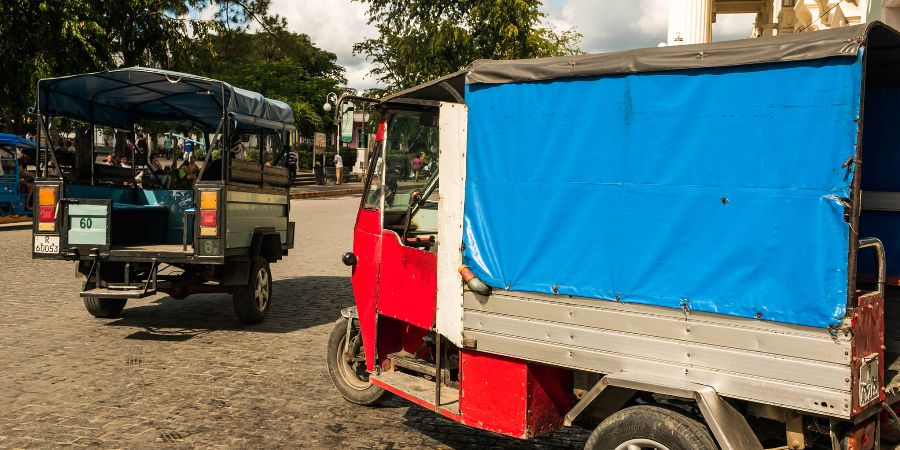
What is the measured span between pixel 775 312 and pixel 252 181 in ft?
A: 21.7

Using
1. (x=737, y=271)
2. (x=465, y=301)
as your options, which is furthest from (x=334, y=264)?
(x=737, y=271)

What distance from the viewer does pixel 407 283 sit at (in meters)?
5.16

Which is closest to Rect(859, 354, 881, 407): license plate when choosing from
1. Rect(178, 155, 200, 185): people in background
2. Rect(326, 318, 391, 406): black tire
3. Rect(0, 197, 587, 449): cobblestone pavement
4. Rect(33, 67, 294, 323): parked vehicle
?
Rect(0, 197, 587, 449): cobblestone pavement

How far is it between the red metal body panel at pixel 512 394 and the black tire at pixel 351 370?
1520mm

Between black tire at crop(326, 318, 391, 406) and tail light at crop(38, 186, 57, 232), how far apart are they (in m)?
3.90

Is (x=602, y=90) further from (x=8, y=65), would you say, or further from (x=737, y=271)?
(x=8, y=65)

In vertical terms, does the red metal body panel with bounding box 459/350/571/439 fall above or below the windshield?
below

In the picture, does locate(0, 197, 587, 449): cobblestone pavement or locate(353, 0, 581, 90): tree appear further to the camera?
locate(353, 0, 581, 90): tree

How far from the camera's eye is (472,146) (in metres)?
4.48

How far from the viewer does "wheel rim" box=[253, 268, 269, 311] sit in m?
8.98

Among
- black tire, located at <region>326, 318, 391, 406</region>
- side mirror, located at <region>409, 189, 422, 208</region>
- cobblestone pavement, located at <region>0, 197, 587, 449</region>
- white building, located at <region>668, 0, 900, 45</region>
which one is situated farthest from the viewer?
white building, located at <region>668, 0, 900, 45</region>

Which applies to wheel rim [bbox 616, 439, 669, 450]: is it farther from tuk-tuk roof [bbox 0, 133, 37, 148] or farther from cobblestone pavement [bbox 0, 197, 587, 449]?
tuk-tuk roof [bbox 0, 133, 37, 148]

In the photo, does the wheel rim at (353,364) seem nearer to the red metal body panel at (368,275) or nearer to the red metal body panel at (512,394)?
the red metal body panel at (368,275)

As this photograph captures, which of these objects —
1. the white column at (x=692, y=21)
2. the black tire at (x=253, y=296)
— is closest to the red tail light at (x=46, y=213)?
the black tire at (x=253, y=296)
